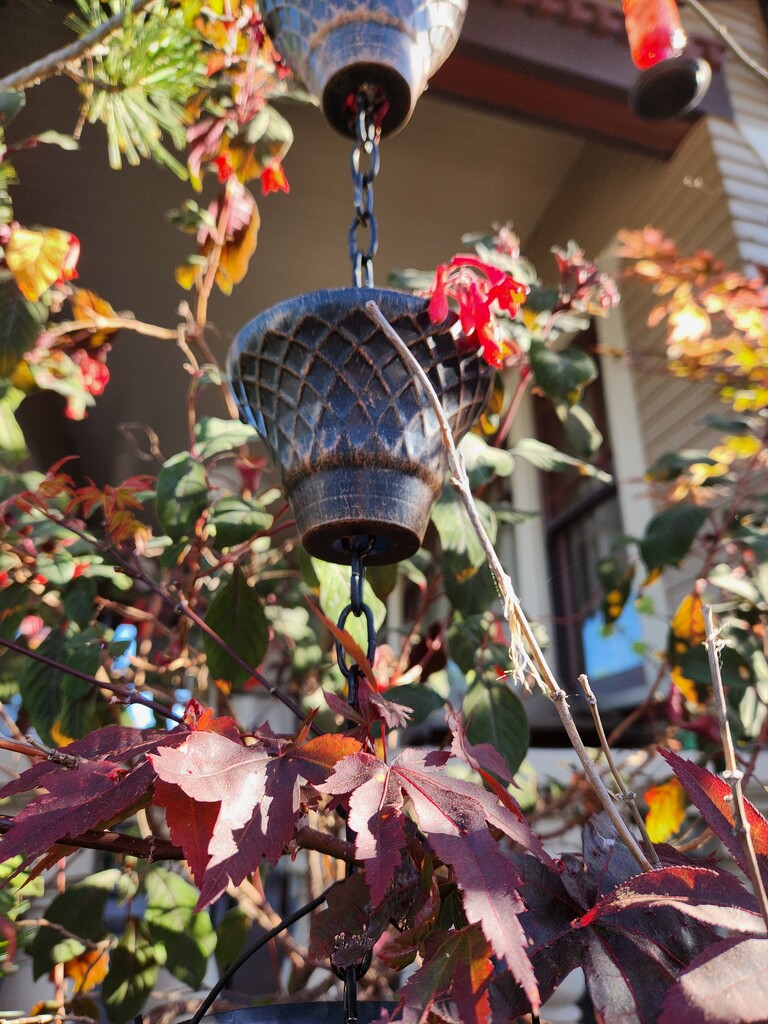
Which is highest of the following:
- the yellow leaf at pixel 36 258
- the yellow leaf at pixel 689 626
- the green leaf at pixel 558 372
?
the yellow leaf at pixel 36 258

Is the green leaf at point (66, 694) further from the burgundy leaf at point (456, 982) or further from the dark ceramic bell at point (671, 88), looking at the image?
the dark ceramic bell at point (671, 88)

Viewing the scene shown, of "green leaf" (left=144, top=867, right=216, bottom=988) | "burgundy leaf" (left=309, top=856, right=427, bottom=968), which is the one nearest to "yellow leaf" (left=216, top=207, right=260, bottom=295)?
"green leaf" (left=144, top=867, right=216, bottom=988)

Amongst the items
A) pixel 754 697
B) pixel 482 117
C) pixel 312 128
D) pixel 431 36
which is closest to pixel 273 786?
pixel 431 36

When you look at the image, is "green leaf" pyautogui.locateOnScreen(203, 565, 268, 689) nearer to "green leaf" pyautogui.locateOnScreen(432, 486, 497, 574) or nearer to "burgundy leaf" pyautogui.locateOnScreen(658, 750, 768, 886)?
"green leaf" pyautogui.locateOnScreen(432, 486, 497, 574)

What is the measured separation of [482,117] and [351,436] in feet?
10.6

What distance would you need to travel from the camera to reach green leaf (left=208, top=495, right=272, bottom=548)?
3.85ft

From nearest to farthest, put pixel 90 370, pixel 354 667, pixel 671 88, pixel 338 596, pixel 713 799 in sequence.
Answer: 1. pixel 713 799
2. pixel 354 667
3. pixel 338 596
4. pixel 90 370
5. pixel 671 88

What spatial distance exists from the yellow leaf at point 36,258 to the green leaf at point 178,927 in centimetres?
105

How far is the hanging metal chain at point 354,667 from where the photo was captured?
0.49 meters

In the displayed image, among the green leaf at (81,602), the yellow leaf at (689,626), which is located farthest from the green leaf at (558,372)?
the green leaf at (81,602)

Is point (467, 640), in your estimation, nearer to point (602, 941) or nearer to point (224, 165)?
point (602, 941)

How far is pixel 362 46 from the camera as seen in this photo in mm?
Answer: 748

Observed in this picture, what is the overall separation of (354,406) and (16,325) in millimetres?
1086

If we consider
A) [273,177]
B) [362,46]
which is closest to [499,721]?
[362,46]
